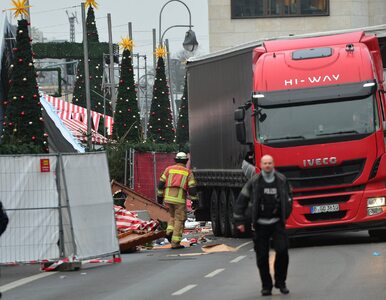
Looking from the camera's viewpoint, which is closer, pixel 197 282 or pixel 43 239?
pixel 197 282

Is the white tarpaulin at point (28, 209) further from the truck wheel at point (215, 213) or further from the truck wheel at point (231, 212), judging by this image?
the truck wheel at point (215, 213)

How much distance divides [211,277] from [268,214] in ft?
9.78

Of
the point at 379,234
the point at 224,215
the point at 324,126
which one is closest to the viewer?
the point at 324,126

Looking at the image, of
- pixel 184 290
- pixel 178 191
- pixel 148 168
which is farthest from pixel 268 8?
pixel 184 290

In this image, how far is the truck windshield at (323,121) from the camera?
76.8 feet

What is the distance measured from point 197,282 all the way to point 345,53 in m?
7.58

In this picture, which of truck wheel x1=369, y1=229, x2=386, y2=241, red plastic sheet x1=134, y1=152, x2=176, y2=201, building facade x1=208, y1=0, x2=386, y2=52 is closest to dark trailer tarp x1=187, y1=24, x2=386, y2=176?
truck wheel x1=369, y1=229, x2=386, y2=241

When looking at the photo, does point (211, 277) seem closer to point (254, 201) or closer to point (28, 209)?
point (254, 201)

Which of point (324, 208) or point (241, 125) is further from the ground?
point (241, 125)

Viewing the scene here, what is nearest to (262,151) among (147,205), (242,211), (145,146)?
(242,211)

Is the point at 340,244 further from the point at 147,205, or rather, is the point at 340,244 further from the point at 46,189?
the point at 147,205

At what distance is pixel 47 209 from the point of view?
21062 millimetres

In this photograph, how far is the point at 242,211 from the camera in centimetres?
1572

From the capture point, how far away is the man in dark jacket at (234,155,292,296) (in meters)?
15.5
